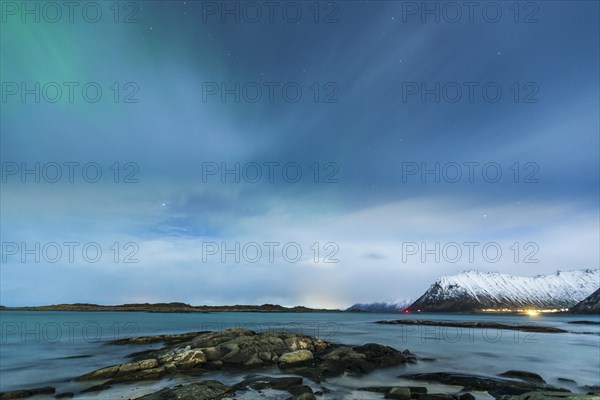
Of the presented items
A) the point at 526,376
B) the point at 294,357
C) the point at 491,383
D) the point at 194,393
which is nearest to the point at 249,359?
the point at 294,357

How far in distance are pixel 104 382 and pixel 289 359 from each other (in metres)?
12.5

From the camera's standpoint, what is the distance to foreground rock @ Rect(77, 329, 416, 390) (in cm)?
2222

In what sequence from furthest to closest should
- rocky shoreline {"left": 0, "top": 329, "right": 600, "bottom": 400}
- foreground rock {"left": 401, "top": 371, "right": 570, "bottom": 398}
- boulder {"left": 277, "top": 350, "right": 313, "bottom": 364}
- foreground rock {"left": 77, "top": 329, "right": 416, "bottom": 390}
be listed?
1. boulder {"left": 277, "top": 350, "right": 313, "bottom": 364}
2. foreground rock {"left": 77, "top": 329, "right": 416, "bottom": 390}
3. foreground rock {"left": 401, "top": 371, "right": 570, "bottom": 398}
4. rocky shoreline {"left": 0, "top": 329, "right": 600, "bottom": 400}

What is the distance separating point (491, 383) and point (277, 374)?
1331 cm

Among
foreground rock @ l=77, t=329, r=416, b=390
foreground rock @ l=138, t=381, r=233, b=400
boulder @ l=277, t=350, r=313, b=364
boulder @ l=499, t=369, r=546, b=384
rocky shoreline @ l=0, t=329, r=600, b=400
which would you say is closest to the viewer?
foreground rock @ l=138, t=381, r=233, b=400

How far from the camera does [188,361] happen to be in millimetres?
25047

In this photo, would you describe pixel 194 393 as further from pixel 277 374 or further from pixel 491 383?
pixel 491 383

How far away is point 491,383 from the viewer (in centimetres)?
2067

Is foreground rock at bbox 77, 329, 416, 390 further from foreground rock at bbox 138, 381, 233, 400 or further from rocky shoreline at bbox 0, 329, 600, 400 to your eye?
foreground rock at bbox 138, 381, 233, 400

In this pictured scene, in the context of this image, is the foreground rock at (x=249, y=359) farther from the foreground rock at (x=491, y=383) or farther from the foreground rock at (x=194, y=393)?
the foreground rock at (x=194, y=393)

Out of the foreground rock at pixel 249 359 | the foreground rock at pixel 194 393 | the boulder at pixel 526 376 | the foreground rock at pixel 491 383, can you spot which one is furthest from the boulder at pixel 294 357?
the boulder at pixel 526 376

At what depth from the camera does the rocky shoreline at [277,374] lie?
17375 millimetres

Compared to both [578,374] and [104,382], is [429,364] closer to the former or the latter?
[578,374]

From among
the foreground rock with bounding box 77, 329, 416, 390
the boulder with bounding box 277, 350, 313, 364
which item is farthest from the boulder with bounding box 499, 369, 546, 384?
the boulder with bounding box 277, 350, 313, 364
